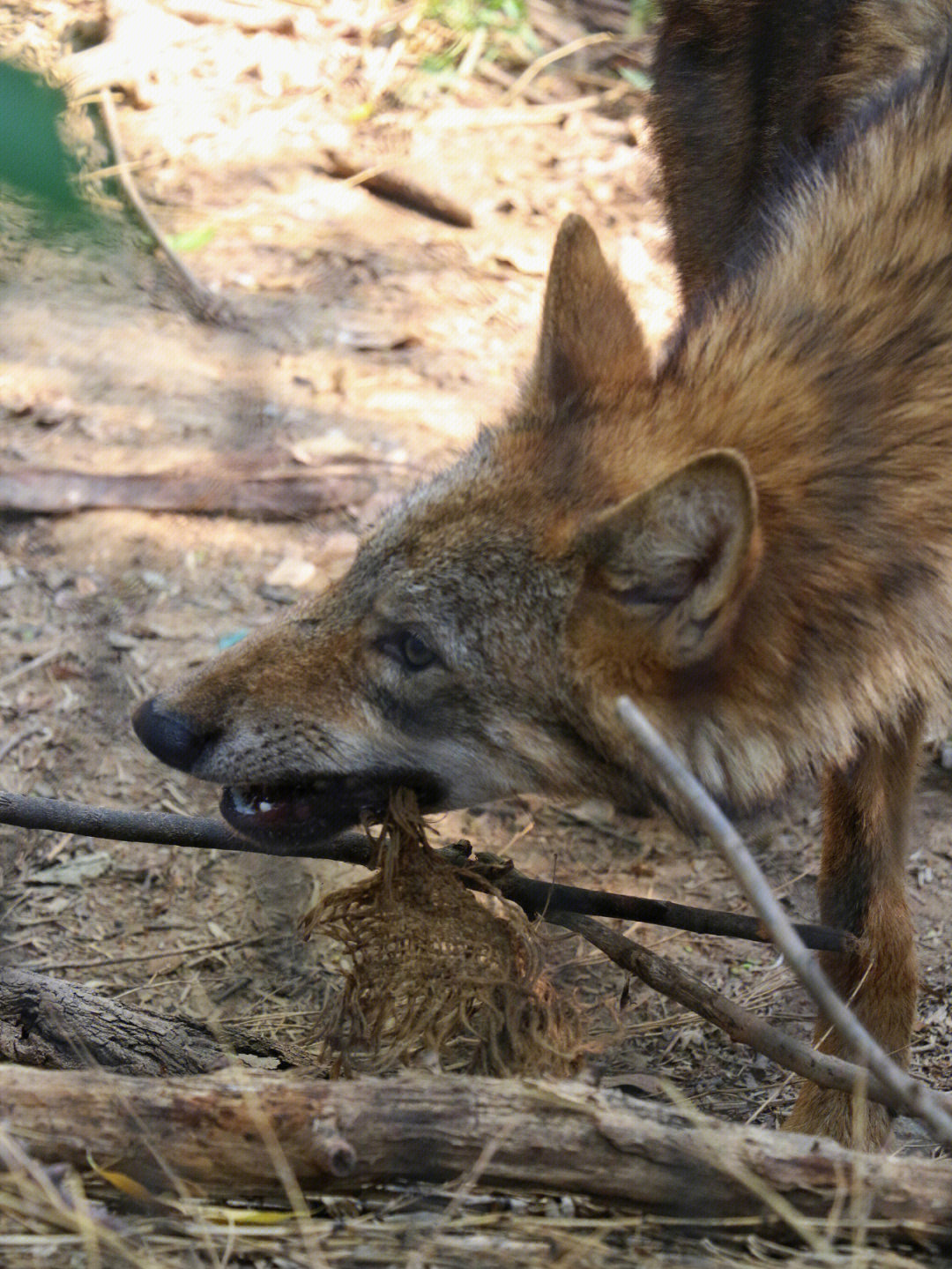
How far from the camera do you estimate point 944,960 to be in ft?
14.2

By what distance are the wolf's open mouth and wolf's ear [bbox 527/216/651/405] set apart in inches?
44.7

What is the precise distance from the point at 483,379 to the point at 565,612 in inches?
176

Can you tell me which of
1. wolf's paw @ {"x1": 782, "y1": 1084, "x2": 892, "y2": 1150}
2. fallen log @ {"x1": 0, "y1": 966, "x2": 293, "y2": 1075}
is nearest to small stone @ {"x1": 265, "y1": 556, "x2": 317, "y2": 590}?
fallen log @ {"x1": 0, "y1": 966, "x2": 293, "y2": 1075}

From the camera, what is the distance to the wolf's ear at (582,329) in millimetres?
3402

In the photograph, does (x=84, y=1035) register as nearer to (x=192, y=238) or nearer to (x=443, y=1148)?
(x=443, y=1148)

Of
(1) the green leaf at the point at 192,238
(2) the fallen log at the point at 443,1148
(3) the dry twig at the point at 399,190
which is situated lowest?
(1) the green leaf at the point at 192,238

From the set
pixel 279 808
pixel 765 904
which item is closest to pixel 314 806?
pixel 279 808

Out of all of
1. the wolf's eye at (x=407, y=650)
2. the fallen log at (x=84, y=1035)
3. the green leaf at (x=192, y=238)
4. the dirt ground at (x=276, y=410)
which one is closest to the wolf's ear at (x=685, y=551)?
the wolf's eye at (x=407, y=650)

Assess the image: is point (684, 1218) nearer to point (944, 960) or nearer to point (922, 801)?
point (944, 960)

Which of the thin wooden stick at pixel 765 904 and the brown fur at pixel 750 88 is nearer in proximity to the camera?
the thin wooden stick at pixel 765 904

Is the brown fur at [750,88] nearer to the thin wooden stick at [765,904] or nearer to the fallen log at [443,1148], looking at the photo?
the thin wooden stick at [765,904]

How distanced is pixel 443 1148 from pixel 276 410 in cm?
523

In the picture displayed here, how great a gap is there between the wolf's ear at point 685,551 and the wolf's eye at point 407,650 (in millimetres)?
549

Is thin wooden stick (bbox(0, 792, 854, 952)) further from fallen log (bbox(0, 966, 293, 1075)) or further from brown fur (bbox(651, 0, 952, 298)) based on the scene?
brown fur (bbox(651, 0, 952, 298))
